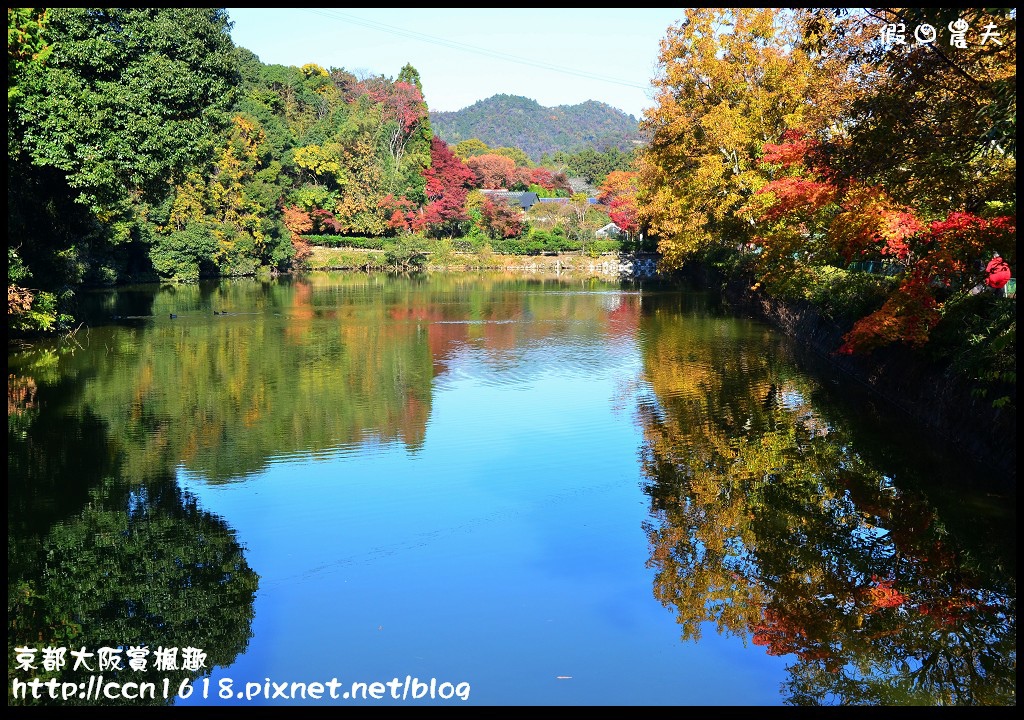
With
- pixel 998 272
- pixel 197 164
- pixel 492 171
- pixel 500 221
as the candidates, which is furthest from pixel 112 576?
pixel 492 171

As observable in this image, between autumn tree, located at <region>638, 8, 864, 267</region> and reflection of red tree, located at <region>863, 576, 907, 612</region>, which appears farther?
A: autumn tree, located at <region>638, 8, 864, 267</region>

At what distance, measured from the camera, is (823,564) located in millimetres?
9047

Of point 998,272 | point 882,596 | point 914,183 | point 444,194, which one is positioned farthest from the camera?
point 444,194

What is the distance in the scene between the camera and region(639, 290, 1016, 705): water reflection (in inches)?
277

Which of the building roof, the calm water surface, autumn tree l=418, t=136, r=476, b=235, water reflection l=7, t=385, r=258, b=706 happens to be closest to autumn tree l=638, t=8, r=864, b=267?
the calm water surface

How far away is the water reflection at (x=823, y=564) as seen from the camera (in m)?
7.05

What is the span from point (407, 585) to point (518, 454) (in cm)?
478

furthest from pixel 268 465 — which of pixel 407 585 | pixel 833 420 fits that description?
pixel 833 420

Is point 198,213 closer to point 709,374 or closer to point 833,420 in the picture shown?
point 709,374

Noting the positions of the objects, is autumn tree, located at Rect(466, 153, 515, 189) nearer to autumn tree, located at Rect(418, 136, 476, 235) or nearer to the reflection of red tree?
autumn tree, located at Rect(418, 136, 476, 235)

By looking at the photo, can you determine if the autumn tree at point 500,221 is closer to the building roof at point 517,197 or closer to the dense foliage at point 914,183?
the building roof at point 517,197

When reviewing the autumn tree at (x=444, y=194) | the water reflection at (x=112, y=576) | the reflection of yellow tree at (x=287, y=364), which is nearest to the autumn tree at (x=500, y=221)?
the autumn tree at (x=444, y=194)

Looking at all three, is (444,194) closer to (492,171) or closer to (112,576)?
(492,171)

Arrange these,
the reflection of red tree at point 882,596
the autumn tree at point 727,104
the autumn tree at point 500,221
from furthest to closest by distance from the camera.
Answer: the autumn tree at point 500,221 < the autumn tree at point 727,104 < the reflection of red tree at point 882,596
